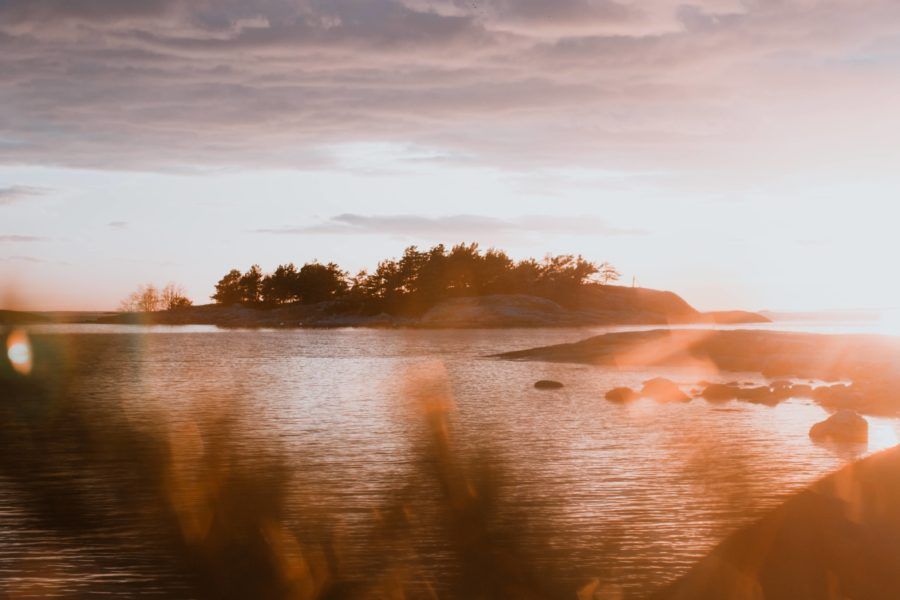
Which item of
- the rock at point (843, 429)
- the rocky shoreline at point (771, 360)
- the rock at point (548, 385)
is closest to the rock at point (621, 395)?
the rocky shoreline at point (771, 360)

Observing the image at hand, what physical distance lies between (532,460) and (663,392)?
66.3 feet

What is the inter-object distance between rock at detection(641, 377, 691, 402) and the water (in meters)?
1.19

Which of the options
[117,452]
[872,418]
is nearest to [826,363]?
[872,418]

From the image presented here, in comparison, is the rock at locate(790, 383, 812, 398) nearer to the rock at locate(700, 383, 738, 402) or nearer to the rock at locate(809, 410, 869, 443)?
the rock at locate(700, 383, 738, 402)

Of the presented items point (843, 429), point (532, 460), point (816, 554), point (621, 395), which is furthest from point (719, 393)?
point (816, 554)

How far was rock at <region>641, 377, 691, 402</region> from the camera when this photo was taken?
45.2 m

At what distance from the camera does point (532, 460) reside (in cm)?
2775

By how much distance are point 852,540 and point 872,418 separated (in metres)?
23.8

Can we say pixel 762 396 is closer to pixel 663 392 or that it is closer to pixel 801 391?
pixel 801 391

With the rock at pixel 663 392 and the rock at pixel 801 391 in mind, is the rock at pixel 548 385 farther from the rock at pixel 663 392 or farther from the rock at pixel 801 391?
the rock at pixel 801 391

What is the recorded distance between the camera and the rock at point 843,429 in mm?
30984

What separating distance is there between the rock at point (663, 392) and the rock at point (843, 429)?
1346cm

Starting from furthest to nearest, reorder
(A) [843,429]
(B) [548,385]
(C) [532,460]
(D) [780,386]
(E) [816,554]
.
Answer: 1. (B) [548,385]
2. (D) [780,386]
3. (A) [843,429]
4. (C) [532,460]
5. (E) [816,554]

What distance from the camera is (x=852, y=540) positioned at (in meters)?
15.7
